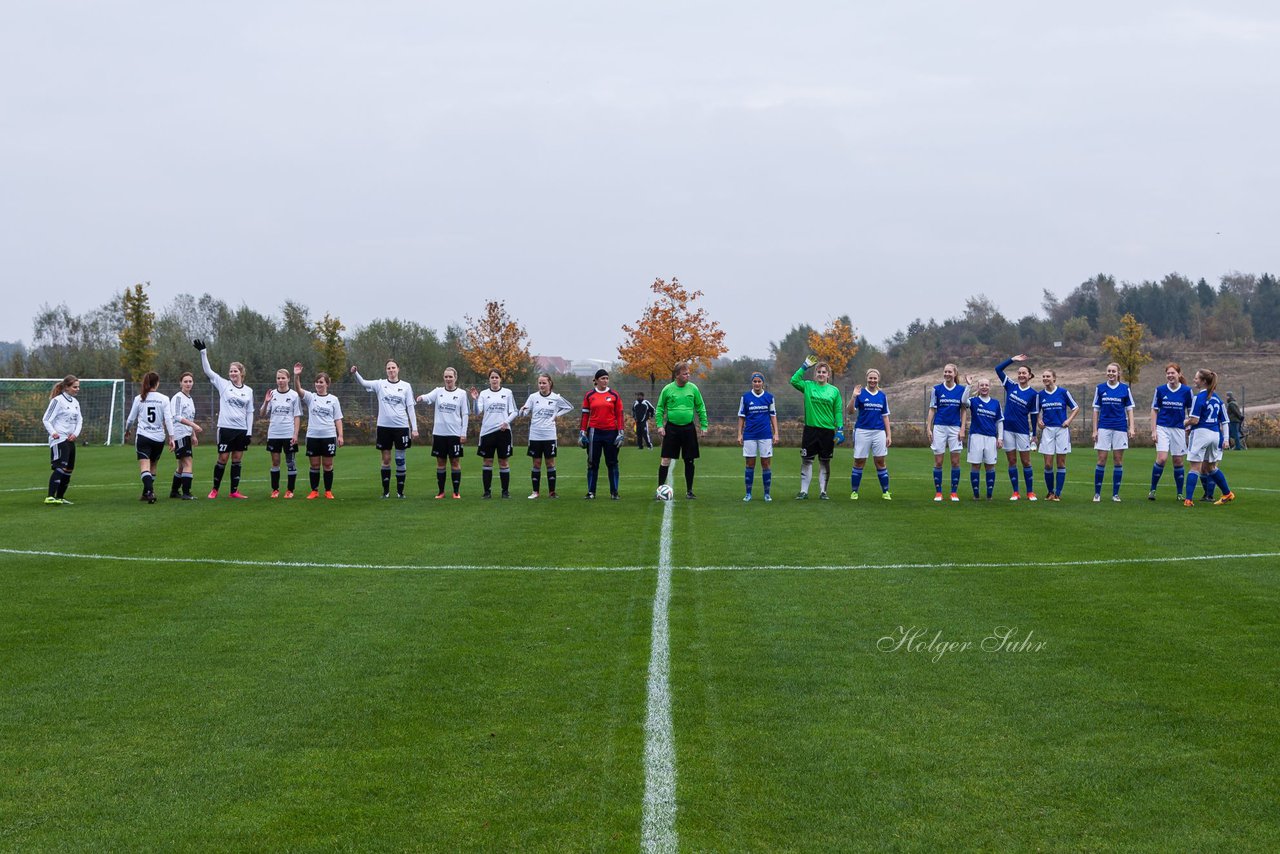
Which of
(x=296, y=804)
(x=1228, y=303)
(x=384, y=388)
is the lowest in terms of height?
(x=296, y=804)

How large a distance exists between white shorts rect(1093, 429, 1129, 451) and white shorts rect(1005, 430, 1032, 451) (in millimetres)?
986

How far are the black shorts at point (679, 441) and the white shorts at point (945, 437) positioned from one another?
3538 mm

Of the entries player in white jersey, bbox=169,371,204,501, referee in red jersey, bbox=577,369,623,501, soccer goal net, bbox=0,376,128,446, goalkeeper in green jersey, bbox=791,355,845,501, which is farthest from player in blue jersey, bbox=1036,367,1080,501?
soccer goal net, bbox=0,376,128,446

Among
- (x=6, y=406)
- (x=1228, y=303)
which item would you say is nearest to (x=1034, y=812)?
(x=6, y=406)

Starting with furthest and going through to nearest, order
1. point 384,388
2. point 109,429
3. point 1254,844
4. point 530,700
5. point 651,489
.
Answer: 1. point 109,429
2. point 651,489
3. point 384,388
4. point 530,700
5. point 1254,844

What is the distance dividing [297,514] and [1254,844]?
41.5 ft

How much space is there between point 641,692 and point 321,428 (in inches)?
477

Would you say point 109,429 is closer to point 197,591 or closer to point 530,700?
point 197,591

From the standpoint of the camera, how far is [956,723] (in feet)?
18.3

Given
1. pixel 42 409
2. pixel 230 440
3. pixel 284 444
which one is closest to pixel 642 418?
pixel 284 444

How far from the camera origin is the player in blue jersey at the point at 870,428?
16625 mm

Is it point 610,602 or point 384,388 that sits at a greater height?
point 384,388

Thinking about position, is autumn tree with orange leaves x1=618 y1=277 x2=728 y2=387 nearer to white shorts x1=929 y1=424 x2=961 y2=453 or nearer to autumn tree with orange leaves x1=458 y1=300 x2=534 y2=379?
autumn tree with orange leaves x1=458 y1=300 x2=534 y2=379

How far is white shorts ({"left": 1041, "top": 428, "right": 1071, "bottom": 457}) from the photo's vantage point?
16.9m
